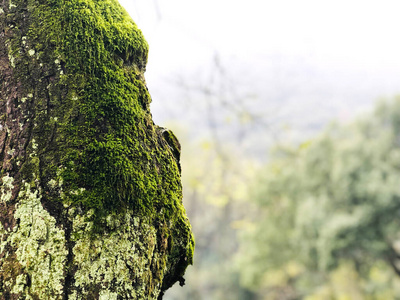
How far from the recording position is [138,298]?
927 millimetres

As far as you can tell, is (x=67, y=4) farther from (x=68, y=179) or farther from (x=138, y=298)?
(x=138, y=298)

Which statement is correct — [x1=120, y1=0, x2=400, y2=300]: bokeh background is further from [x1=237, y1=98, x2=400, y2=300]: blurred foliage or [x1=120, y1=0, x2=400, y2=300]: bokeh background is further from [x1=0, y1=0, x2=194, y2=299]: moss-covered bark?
[x1=0, y1=0, x2=194, y2=299]: moss-covered bark

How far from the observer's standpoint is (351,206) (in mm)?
10273

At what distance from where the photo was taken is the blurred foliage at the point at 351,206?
31.8 feet

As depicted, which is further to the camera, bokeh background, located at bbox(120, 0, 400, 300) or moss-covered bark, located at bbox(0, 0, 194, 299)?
bokeh background, located at bbox(120, 0, 400, 300)

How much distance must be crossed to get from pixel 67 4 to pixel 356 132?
10734 mm

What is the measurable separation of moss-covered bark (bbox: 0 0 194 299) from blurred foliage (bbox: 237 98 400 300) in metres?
9.77

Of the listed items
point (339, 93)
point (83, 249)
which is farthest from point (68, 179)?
point (339, 93)

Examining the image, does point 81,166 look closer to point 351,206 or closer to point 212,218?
point 351,206

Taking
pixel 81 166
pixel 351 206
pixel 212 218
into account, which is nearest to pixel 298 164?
pixel 351 206

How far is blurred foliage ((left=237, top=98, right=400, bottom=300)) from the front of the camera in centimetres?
970

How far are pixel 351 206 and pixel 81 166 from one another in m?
10.5

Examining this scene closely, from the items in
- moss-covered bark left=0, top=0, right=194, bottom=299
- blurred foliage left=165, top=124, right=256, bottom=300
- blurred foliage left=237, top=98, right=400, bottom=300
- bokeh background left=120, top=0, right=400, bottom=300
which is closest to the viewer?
moss-covered bark left=0, top=0, right=194, bottom=299

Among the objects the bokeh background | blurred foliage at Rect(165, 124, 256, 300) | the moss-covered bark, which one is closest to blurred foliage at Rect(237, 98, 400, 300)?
the bokeh background
